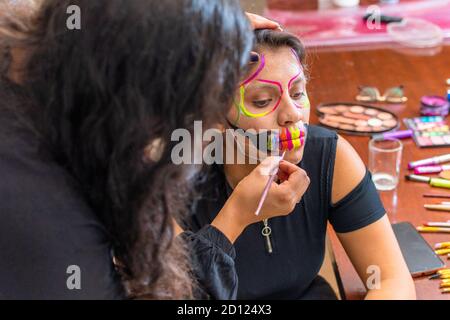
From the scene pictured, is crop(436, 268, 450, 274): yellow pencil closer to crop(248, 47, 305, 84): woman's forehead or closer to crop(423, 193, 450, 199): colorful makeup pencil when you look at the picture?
crop(423, 193, 450, 199): colorful makeup pencil

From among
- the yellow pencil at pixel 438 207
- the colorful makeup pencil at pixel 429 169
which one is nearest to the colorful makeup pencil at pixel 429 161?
→ the colorful makeup pencil at pixel 429 169

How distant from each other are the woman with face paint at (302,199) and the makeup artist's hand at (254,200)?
7 cm

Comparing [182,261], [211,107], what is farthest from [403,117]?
[211,107]

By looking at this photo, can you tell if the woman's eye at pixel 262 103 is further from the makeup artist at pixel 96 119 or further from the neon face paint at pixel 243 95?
the makeup artist at pixel 96 119

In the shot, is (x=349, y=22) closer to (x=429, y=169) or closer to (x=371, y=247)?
(x=429, y=169)

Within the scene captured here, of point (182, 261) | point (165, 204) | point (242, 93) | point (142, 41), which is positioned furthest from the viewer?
point (242, 93)

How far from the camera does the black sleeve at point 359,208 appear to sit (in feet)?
3.86

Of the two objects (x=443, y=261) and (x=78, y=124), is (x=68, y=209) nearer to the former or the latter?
(x=78, y=124)

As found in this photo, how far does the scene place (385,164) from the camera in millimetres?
1459

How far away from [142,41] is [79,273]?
274mm

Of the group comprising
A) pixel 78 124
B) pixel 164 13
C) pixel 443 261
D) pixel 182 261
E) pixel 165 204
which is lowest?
pixel 443 261

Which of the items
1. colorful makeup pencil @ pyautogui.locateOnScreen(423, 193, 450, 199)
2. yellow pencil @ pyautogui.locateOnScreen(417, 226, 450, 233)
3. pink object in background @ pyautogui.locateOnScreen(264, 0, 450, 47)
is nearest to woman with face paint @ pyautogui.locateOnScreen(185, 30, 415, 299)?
yellow pencil @ pyautogui.locateOnScreen(417, 226, 450, 233)

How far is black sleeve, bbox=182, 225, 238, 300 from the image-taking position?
942 mm

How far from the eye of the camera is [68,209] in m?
0.72
